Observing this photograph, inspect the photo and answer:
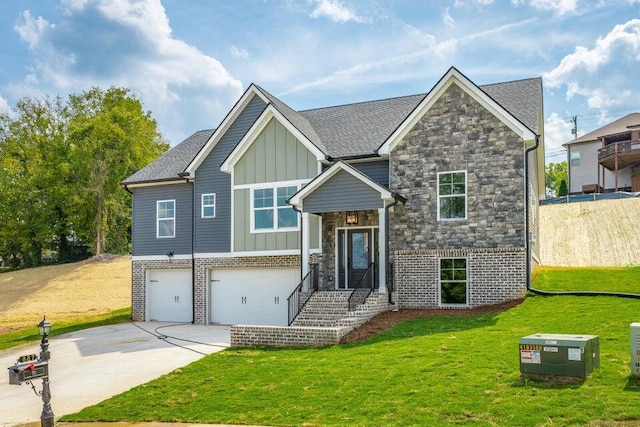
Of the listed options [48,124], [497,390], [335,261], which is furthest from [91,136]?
[497,390]

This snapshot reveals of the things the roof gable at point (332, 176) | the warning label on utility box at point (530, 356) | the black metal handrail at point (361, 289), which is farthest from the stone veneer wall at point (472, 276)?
the warning label on utility box at point (530, 356)

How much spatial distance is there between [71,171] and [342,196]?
35.6 metres

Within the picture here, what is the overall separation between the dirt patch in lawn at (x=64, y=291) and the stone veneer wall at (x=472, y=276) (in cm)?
1660

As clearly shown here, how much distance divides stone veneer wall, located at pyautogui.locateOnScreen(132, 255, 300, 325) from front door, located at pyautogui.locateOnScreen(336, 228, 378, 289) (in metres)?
1.62

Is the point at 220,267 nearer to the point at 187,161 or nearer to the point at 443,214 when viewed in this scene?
the point at 187,161

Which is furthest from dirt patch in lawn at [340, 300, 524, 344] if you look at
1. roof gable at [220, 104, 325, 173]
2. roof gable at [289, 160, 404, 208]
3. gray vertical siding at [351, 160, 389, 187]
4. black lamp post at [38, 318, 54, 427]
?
black lamp post at [38, 318, 54, 427]

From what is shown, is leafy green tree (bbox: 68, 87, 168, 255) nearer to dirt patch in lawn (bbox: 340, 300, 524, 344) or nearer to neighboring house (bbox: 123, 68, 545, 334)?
neighboring house (bbox: 123, 68, 545, 334)

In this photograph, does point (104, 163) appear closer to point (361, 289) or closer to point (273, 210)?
point (273, 210)

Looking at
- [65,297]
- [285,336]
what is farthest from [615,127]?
[285,336]

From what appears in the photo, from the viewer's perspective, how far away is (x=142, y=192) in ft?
84.9

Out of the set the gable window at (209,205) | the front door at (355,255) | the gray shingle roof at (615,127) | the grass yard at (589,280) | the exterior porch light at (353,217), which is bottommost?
the grass yard at (589,280)

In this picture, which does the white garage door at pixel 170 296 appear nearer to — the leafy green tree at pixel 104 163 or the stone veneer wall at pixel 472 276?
the stone veneer wall at pixel 472 276

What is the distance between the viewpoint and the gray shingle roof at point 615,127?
167 feet

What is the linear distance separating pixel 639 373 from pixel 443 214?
10138mm
